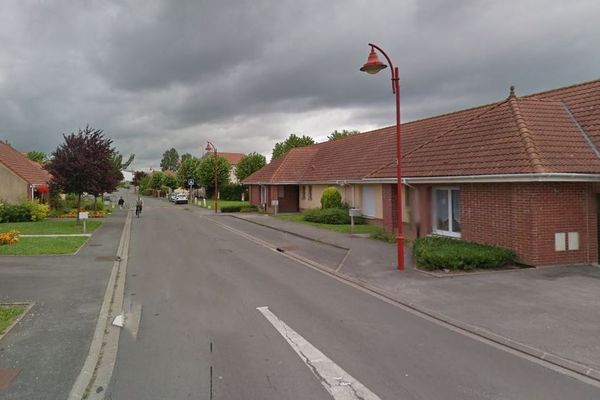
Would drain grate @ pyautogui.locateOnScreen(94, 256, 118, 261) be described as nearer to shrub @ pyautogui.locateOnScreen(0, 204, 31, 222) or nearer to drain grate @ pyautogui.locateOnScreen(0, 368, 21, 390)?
drain grate @ pyautogui.locateOnScreen(0, 368, 21, 390)

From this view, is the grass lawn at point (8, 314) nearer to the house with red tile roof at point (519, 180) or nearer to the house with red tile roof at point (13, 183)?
the house with red tile roof at point (519, 180)

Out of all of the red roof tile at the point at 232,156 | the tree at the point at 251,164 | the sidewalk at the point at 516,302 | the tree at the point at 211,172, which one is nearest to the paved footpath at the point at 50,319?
the sidewalk at the point at 516,302

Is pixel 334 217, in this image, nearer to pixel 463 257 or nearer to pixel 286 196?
pixel 286 196

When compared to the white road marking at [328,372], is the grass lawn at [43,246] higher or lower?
higher

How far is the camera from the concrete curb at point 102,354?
5.11 m

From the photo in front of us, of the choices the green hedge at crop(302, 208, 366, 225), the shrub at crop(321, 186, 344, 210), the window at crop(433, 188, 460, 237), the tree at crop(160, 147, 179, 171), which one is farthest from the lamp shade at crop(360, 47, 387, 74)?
the tree at crop(160, 147, 179, 171)

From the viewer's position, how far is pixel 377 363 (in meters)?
5.81

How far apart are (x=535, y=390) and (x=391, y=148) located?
2243 centimetres

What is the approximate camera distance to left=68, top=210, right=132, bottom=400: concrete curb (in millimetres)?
5113

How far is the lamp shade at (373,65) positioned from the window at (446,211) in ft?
18.6

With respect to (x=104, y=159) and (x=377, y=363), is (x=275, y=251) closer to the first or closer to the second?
(x=377, y=363)

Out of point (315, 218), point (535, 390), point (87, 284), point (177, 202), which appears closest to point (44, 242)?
point (87, 284)

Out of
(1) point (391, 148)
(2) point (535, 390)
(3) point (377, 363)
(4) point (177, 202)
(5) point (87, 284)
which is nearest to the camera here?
(2) point (535, 390)

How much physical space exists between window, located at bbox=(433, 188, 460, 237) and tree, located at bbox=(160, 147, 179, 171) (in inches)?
6747
